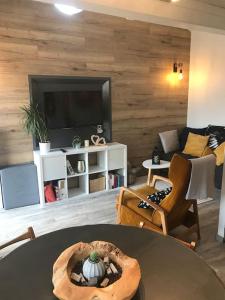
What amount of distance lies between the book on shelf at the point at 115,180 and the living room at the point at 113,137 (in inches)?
0.6

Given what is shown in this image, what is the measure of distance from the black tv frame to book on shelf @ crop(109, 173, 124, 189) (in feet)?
2.03

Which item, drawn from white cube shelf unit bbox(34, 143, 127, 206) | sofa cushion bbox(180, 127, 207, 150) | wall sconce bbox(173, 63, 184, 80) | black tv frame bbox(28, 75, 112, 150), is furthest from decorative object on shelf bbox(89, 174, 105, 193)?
wall sconce bbox(173, 63, 184, 80)

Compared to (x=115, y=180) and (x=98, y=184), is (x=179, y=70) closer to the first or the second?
(x=115, y=180)

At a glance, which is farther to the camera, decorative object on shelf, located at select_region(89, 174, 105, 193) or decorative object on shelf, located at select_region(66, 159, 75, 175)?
decorative object on shelf, located at select_region(89, 174, 105, 193)

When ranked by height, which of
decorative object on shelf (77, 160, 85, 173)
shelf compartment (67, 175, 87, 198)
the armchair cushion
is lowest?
shelf compartment (67, 175, 87, 198)

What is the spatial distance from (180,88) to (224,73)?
0.84 m

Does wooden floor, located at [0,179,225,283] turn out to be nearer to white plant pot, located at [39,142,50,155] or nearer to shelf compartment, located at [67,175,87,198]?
shelf compartment, located at [67,175,87,198]

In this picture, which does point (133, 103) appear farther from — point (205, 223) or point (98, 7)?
point (98, 7)

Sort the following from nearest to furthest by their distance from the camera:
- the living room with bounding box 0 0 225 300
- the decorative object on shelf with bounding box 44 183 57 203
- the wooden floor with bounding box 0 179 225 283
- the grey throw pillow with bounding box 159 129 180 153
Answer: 1. the living room with bounding box 0 0 225 300
2. the wooden floor with bounding box 0 179 225 283
3. the decorative object on shelf with bounding box 44 183 57 203
4. the grey throw pillow with bounding box 159 129 180 153

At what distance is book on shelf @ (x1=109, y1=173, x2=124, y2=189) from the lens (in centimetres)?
410

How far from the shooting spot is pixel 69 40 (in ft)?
12.3

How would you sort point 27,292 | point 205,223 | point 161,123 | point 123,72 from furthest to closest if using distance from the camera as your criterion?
point 161,123 < point 123,72 < point 205,223 < point 27,292

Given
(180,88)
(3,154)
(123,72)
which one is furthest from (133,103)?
(3,154)

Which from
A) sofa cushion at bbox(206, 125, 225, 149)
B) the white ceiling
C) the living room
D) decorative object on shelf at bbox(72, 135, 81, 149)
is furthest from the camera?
sofa cushion at bbox(206, 125, 225, 149)
